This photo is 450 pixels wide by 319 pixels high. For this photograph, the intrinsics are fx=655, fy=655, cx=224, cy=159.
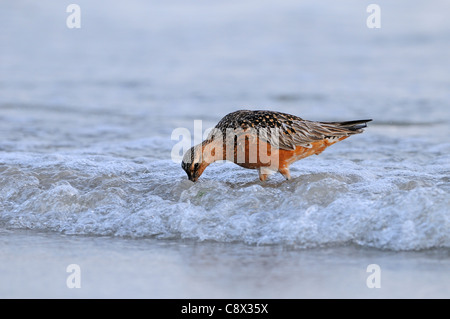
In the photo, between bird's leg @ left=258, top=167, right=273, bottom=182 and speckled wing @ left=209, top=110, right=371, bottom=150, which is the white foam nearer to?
bird's leg @ left=258, top=167, right=273, bottom=182

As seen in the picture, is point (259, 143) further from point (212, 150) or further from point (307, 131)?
point (307, 131)

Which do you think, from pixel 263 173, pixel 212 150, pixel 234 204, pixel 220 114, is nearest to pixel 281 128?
pixel 263 173

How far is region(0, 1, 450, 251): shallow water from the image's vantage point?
591 cm

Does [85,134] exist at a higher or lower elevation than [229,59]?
lower

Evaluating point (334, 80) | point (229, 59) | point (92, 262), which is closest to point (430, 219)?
point (92, 262)

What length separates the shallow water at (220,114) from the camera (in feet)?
19.4

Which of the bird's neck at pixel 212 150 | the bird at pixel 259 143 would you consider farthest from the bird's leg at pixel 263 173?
the bird's neck at pixel 212 150

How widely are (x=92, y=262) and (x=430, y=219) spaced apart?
2828 mm

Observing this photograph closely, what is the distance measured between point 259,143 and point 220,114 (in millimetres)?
5927

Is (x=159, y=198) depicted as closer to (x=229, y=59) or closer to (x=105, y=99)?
(x=105, y=99)

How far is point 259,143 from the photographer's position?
693cm

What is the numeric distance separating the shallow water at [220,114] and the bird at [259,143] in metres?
0.24
